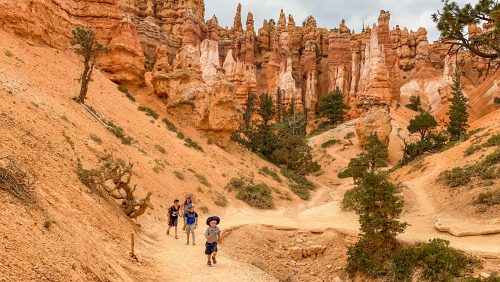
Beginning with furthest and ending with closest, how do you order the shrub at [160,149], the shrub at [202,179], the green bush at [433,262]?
the shrub at [160,149]
the shrub at [202,179]
the green bush at [433,262]

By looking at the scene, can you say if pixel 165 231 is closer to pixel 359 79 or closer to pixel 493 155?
pixel 493 155

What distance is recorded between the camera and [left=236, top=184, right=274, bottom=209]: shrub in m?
25.6

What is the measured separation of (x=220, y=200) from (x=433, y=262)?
14.2m

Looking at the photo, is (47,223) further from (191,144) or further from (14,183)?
(191,144)

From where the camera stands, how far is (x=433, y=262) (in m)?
11.8

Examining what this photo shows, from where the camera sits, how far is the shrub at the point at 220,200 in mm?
23516

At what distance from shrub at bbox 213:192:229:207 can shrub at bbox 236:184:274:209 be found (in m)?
1.64

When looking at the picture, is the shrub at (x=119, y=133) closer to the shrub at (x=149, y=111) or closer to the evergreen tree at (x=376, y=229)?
the shrub at (x=149, y=111)

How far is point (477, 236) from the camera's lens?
14.3m

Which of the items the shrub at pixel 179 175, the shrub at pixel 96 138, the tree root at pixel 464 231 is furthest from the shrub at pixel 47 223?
the shrub at pixel 179 175

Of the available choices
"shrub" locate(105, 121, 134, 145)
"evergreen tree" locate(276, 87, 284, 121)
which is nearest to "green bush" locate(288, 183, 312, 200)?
"shrub" locate(105, 121, 134, 145)

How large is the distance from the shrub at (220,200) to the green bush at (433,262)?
12337 mm

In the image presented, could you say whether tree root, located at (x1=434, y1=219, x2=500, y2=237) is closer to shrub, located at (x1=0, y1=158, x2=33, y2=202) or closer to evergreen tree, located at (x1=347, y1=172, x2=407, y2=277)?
evergreen tree, located at (x1=347, y1=172, x2=407, y2=277)

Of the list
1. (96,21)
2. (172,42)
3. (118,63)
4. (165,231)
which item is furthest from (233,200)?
(172,42)
